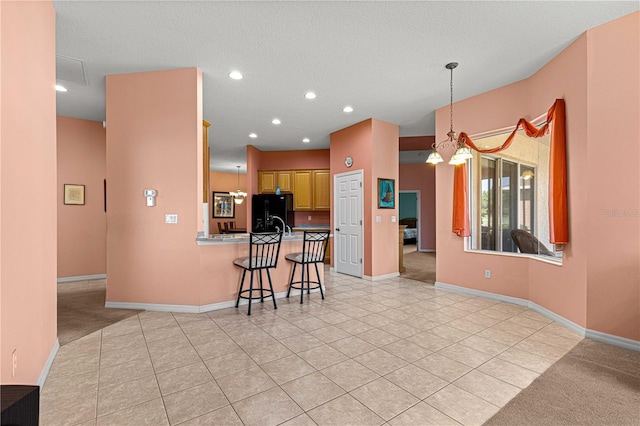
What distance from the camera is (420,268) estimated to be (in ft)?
21.9

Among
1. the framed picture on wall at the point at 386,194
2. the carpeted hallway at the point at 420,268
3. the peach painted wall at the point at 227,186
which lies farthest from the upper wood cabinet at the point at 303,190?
the peach painted wall at the point at 227,186

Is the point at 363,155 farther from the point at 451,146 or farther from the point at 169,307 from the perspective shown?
the point at 169,307

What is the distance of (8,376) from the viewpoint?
1537 millimetres

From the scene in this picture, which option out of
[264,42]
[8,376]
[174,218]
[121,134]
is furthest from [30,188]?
[264,42]

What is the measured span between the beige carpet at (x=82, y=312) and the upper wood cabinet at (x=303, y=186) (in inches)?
168

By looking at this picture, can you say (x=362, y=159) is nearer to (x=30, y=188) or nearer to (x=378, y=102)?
(x=378, y=102)

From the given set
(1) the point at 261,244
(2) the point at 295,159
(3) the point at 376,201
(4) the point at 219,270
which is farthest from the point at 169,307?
(2) the point at 295,159

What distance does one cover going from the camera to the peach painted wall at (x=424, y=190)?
9852mm

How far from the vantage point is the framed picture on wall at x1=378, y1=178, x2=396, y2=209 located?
5441mm

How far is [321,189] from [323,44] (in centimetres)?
464

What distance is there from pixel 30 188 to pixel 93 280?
4.23 m

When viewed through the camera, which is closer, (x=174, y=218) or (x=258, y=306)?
(x=174, y=218)

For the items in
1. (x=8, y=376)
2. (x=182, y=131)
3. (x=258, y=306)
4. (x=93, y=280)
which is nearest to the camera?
(x=8, y=376)

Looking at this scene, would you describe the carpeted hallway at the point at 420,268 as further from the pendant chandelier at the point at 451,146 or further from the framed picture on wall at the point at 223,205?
the framed picture on wall at the point at 223,205
